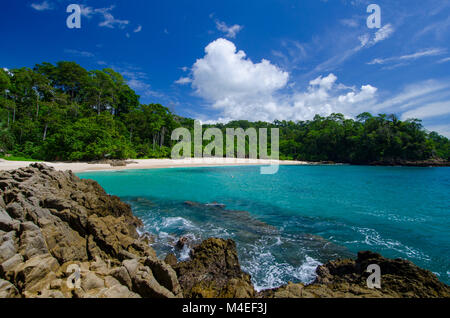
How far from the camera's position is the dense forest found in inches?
1177

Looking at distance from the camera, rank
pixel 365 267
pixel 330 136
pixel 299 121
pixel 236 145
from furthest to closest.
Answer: pixel 299 121
pixel 330 136
pixel 236 145
pixel 365 267

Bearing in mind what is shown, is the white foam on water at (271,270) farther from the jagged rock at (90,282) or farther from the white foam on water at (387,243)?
the jagged rock at (90,282)

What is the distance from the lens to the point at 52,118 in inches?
1297

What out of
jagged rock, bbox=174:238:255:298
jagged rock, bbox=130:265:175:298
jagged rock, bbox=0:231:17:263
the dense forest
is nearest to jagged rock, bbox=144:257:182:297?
jagged rock, bbox=130:265:175:298

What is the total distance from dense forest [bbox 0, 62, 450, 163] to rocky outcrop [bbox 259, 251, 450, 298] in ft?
110

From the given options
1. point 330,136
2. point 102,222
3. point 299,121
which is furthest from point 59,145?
A: point 299,121

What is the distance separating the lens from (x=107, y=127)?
3362 cm

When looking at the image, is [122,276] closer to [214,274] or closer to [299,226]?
[214,274]

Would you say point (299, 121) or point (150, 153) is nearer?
point (150, 153)

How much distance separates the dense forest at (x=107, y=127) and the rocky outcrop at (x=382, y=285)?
110 ft

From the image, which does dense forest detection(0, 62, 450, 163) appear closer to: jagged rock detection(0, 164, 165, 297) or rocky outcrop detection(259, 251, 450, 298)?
jagged rock detection(0, 164, 165, 297)

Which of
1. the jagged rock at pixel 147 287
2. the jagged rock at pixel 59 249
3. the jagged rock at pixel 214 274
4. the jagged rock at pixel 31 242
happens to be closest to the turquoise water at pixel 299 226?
the jagged rock at pixel 214 274

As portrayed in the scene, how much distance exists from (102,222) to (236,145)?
5324 cm
